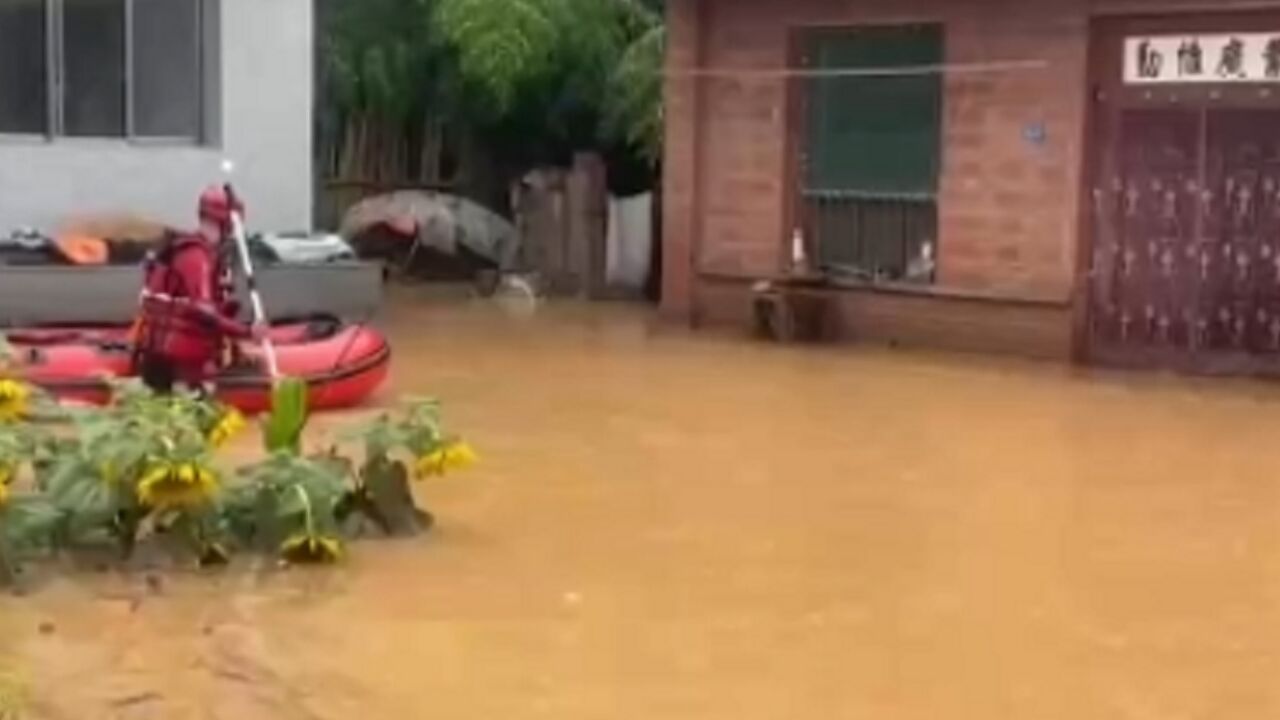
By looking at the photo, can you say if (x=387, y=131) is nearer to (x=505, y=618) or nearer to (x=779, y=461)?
(x=779, y=461)

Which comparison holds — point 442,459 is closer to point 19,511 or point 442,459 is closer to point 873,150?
point 19,511

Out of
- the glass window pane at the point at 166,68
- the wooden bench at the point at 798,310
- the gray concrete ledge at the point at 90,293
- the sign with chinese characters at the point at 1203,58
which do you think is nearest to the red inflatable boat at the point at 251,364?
the gray concrete ledge at the point at 90,293

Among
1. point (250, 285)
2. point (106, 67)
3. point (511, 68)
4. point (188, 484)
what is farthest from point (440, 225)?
point (188, 484)

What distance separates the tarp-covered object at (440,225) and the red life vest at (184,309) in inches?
555

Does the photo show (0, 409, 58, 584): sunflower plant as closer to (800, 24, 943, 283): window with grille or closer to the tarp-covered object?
(800, 24, 943, 283): window with grille

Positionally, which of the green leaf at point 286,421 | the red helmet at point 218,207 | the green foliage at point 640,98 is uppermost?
the green foliage at point 640,98

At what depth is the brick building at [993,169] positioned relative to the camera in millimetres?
18125

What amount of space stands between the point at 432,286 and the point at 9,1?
884 cm

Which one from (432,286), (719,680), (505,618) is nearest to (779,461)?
(505,618)

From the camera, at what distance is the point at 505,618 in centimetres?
859

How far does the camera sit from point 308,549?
941cm

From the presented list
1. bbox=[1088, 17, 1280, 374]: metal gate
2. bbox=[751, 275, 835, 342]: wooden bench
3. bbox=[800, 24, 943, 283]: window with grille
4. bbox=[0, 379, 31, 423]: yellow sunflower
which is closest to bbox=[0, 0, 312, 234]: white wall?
bbox=[751, 275, 835, 342]: wooden bench

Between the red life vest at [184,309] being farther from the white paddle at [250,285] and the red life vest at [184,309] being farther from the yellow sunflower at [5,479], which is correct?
the yellow sunflower at [5,479]

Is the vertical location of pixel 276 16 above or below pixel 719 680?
above
